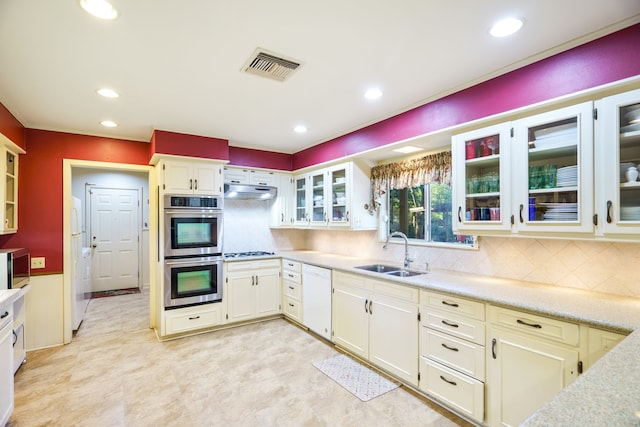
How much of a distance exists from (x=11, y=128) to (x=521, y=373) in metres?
4.64

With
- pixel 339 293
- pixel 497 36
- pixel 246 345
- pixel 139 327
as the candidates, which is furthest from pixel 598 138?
pixel 139 327

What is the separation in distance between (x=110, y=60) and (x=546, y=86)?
9.34 ft

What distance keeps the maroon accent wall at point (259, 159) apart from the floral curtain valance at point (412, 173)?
159 cm

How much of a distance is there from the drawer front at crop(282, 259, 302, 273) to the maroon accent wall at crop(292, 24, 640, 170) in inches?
72.0

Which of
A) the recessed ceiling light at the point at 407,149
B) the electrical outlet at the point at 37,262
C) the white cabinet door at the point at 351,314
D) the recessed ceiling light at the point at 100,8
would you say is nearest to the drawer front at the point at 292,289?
the white cabinet door at the point at 351,314

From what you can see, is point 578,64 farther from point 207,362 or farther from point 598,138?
point 207,362

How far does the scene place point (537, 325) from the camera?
1773mm

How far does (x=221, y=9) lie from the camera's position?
1.59m

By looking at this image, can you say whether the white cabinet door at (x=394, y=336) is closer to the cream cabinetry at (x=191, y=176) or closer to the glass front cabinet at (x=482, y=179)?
the glass front cabinet at (x=482, y=179)

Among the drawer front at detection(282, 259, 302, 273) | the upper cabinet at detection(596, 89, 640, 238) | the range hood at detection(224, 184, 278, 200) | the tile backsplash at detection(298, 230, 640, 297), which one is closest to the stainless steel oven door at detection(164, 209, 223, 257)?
the range hood at detection(224, 184, 278, 200)

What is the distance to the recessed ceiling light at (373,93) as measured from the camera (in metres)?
2.57

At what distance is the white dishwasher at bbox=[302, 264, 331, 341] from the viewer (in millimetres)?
3449

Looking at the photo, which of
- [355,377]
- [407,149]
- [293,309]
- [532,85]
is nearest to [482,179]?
Answer: [532,85]

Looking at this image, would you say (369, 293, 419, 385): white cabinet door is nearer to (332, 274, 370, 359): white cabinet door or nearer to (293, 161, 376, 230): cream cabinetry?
(332, 274, 370, 359): white cabinet door
